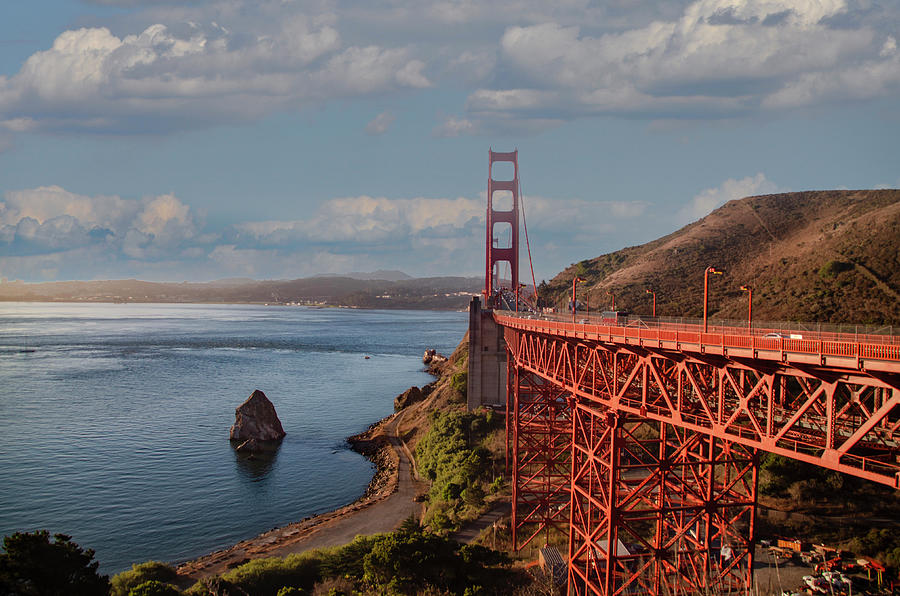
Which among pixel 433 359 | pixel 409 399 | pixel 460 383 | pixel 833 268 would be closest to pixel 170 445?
pixel 409 399

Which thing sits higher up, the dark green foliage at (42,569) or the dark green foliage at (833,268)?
the dark green foliage at (833,268)

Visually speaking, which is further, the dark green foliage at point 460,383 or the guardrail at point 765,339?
the dark green foliage at point 460,383

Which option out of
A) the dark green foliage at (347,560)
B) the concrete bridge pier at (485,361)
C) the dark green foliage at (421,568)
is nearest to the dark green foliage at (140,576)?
the dark green foliage at (347,560)

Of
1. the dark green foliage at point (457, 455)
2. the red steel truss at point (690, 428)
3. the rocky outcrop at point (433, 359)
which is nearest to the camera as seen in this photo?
the red steel truss at point (690, 428)

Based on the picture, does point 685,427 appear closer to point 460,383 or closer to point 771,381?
point 771,381

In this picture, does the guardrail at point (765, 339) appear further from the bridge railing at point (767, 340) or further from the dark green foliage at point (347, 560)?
the dark green foliage at point (347, 560)

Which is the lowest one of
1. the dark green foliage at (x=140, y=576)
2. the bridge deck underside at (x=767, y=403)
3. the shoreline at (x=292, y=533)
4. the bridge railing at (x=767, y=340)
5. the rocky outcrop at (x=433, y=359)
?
the shoreline at (x=292, y=533)

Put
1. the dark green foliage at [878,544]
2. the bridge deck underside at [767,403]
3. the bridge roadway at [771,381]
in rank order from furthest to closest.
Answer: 1. the dark green foliage at [878,544]
2. the bridge deck underside at [767,403]
3. the bridge roadway at [771,381]
